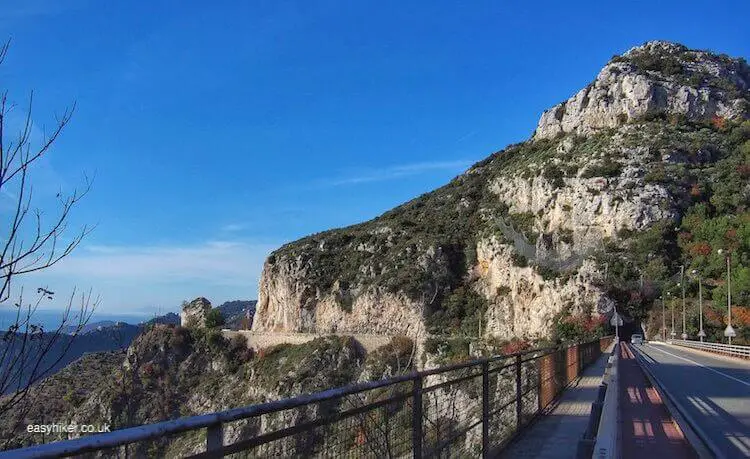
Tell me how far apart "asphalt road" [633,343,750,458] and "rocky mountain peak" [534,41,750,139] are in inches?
2566

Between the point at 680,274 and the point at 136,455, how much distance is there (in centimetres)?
6623

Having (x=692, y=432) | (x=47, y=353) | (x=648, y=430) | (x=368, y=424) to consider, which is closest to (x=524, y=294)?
(x=648, y=430)

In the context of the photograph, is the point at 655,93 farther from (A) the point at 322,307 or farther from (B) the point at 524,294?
(A) the point at 322,307

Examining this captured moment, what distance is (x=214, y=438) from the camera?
264 cm

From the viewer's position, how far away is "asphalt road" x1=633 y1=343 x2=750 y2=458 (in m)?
9.73

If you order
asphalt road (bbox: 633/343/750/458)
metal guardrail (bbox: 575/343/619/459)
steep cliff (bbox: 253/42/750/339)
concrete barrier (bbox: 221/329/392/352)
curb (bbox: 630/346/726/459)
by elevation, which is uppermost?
steep cliff (bbox: 253/42/750/339)

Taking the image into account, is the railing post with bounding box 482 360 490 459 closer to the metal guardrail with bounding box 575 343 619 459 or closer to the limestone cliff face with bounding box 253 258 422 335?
the metal guardrail with bounding box 575 343 619 459

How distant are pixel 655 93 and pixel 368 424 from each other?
297 feet

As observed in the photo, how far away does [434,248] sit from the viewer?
247 ft

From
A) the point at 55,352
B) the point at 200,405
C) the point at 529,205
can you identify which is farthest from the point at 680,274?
the point at 55,352

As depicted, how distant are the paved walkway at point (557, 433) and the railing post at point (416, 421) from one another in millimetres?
3451

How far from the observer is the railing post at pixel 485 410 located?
745cm

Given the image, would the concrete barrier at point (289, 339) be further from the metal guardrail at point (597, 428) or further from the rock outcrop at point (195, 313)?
the metal guardrail at point (597, 428)

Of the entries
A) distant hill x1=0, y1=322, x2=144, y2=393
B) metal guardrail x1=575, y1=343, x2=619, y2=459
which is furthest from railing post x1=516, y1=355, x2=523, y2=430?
distant hill x1=0, y1=322, x2=144, y2=393
